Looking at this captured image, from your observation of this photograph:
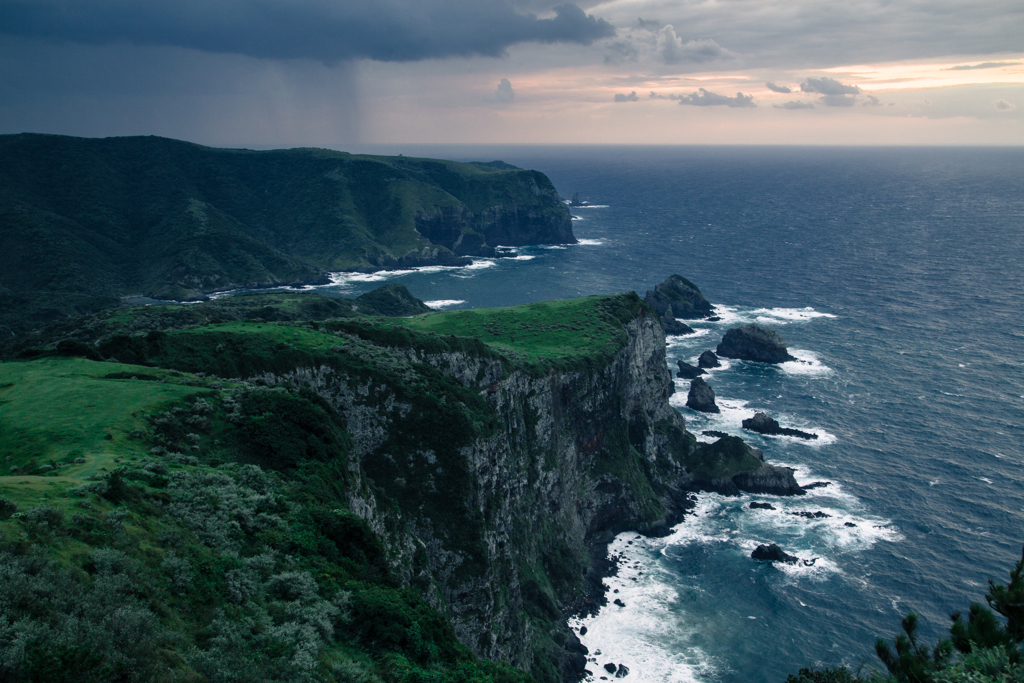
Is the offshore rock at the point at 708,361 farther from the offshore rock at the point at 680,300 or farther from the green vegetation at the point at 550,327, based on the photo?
the green vegetation at the point at 550,327

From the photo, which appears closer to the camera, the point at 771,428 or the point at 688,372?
the point at 771,428

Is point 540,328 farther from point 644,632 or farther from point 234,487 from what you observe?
point 234,487

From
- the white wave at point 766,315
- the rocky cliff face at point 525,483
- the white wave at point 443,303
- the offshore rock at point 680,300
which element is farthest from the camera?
the white wave at point 443,303

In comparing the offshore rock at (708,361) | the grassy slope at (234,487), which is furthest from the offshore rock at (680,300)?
the grassy slope at (234,487)

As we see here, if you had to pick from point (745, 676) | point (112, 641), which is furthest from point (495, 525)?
point (112, 641)

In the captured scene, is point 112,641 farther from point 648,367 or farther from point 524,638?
point 648,367

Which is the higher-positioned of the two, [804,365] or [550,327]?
[550,327]

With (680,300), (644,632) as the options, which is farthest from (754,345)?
(644,632)
